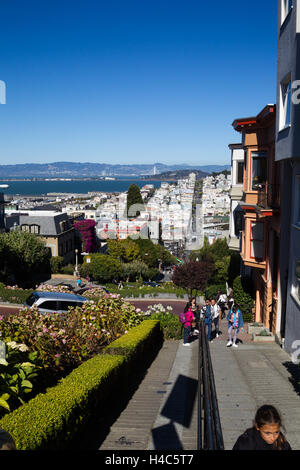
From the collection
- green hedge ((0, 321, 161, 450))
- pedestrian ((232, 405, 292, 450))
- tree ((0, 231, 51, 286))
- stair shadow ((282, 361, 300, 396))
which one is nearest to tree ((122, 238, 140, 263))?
tree ((0, 231, 51, 286))

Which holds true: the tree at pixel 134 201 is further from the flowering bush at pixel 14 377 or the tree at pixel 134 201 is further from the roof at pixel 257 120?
the flowering bush at pixel 14 377

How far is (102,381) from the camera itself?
790cm

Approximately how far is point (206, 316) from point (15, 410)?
10193 millimetres

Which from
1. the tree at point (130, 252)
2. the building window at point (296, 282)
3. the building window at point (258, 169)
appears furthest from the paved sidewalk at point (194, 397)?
the tree at point (130, 252)

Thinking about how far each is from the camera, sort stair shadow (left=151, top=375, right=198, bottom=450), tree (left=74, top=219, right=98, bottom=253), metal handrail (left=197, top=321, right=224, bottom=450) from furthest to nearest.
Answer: tree (left=74, top=219, right=98, bottom=253), stair shadow (left=151, top=375, right=198, bottom=450), metal handrail (left=197, top=321, right=224, bottom=450)

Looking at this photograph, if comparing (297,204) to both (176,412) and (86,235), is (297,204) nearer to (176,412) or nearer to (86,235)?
(176,412)

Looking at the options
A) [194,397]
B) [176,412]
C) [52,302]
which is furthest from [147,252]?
[176,412]

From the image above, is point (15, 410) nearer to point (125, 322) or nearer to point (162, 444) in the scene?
point (162, 444)

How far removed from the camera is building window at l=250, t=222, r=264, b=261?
19.2 meters

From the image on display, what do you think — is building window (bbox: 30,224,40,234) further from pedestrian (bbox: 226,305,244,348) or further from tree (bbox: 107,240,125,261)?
pedestrian (bbox: 226,305,244,348)

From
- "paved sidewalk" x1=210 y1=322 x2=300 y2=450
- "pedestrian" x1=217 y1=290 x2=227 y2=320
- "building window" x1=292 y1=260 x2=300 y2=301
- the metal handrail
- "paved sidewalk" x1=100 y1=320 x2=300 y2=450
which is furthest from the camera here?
"pedestrian" x1=217 y1=290 x2=227 y2=320

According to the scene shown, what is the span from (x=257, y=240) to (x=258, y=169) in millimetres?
2867

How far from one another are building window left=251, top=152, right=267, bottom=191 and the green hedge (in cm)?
1080

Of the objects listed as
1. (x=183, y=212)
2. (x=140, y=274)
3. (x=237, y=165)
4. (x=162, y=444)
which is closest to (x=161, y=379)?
(x=162, y=444)
